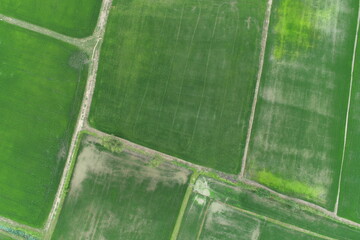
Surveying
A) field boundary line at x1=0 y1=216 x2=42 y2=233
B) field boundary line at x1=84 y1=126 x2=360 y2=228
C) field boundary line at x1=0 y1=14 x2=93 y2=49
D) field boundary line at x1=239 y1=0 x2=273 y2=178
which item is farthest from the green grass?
field boundary line at x1=0 y1=14 x2=93 y2=49

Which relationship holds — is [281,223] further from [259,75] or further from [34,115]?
[34,115]

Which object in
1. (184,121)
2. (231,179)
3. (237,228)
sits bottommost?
(237,228)

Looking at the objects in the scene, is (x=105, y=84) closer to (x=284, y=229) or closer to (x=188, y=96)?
(x=188, y=96)

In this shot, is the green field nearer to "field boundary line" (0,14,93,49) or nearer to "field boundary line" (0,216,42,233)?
"field boundary line" (0,216,42,233)

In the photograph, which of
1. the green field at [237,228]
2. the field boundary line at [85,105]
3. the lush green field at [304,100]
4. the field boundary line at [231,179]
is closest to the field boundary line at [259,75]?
the lush green field at [304,100]

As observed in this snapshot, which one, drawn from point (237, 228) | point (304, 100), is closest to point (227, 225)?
point (237, 228)

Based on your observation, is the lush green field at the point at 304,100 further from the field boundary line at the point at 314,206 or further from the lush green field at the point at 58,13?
the lush green field at the point at 58,13
